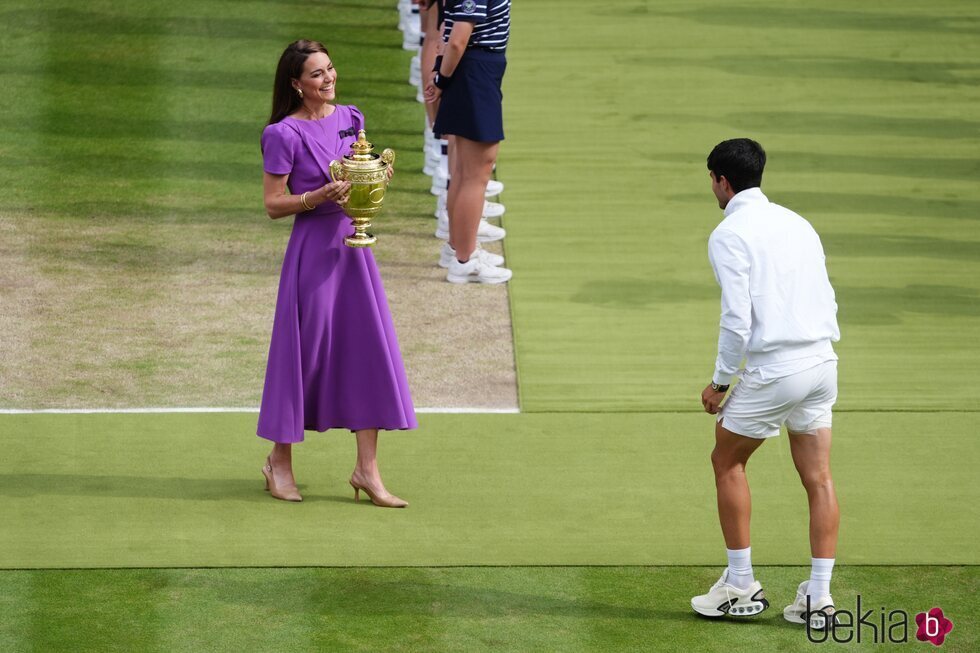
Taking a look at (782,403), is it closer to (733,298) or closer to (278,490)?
(733,298)

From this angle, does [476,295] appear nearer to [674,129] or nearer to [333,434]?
[333,434]

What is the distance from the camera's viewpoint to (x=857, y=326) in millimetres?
10156

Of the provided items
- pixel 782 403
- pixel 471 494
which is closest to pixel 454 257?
pixel 471 494

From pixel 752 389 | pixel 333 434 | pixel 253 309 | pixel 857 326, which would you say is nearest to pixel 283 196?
pixel 333 434

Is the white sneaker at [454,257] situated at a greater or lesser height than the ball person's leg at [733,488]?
greater

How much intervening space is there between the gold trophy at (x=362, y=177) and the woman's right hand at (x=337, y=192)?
2 cm

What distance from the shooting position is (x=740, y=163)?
6332 millimetres

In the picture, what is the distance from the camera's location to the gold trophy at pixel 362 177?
7090 mm

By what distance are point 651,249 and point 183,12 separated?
23.9 feet

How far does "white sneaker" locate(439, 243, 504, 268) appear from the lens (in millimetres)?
10867

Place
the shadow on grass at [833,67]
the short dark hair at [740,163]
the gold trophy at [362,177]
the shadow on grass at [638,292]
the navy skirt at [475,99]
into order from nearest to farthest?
the short dark hair at [740,163]
the gold trophy at [362,177]
the navy skirt at [475,99]
the shadow on grass at [638,292]
the shadow on grass at [833,67]

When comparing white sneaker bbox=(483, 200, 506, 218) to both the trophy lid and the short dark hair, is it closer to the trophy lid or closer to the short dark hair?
the trophy lid

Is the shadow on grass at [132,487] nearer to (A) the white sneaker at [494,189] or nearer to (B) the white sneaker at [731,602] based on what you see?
(B) the white sneaker at [731,602]
